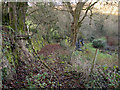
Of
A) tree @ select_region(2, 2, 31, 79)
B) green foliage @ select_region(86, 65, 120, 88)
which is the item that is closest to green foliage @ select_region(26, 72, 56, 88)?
tree @ select_region(2, 2, 31, 79)

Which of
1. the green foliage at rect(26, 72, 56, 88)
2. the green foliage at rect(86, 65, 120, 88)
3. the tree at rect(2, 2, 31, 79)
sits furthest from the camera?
the tree at rect(2, 2, 31, 79)

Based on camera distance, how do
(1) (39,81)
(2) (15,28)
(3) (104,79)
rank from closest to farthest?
1. (1) (39,81)
2. (3) (104,79)
3. (2) (15,28)

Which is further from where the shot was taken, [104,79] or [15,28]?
[15,28]

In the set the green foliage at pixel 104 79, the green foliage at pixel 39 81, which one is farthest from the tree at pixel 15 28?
the green foliage at pixel 104 79

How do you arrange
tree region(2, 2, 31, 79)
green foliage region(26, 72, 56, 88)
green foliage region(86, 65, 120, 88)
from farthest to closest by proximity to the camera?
tree region(2, 2, 31, 79), green foliage region(86, 65, 120, 88), green foliage region(26, 72, 56, 88)

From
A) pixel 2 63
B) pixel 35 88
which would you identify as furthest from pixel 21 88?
pixel 2 63

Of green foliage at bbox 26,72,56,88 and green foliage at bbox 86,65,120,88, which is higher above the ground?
green foliage at bbox 26,72,56,88

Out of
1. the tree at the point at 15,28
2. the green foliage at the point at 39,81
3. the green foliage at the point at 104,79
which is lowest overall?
the green foliage at the point at 104,79

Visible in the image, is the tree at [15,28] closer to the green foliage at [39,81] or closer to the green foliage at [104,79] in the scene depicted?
the green foliage at [39,81]

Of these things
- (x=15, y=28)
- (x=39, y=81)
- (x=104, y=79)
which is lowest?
(x=104, y=79)

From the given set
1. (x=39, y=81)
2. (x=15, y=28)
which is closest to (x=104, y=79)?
(x=39, y=81)

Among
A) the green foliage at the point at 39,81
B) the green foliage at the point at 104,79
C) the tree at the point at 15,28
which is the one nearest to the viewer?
the green foliage at the point at 39,81

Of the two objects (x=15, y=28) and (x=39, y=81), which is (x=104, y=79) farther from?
(x=15, y=28)

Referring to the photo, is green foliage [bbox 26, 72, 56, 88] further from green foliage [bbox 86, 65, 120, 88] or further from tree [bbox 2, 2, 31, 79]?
green foliage [bbox 86, 65, 120, 88]
